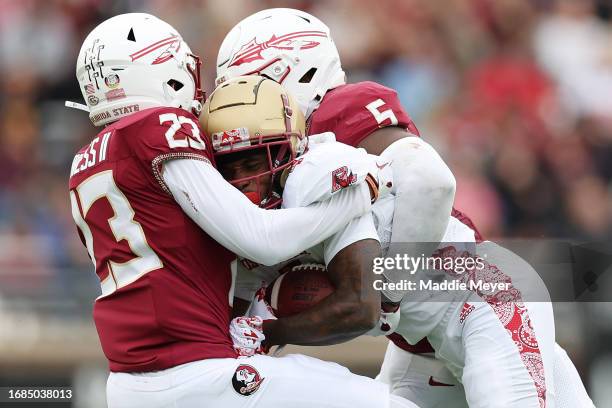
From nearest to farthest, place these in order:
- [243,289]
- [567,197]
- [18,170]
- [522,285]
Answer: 1. [243,289]
2. [522,285]
3. [567,197]
4. [18,170]

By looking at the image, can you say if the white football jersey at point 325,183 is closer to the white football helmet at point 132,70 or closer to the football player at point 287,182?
the football player at point 287,182

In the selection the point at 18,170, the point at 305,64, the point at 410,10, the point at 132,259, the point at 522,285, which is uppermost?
the point at 305,64

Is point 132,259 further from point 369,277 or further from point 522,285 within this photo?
point 522,285

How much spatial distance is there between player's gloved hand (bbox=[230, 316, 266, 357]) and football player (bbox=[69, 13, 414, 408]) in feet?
0.07

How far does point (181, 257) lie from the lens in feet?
11.8

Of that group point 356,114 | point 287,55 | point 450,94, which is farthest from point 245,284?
point 450,94

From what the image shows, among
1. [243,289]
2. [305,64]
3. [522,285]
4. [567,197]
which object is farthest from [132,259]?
[567,197]

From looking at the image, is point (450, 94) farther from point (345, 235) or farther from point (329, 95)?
point (345, 235)

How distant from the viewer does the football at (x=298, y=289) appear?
3.74 metres

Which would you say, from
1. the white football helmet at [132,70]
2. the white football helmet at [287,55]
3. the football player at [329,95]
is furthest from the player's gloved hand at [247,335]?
the white football helmet at [287,55]

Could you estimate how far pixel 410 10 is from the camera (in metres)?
8.96

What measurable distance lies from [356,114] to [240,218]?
830 millimetres

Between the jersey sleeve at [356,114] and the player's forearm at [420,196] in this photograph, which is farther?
the jersey sleeve at [356,114]

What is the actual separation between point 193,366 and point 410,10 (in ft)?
19.3
